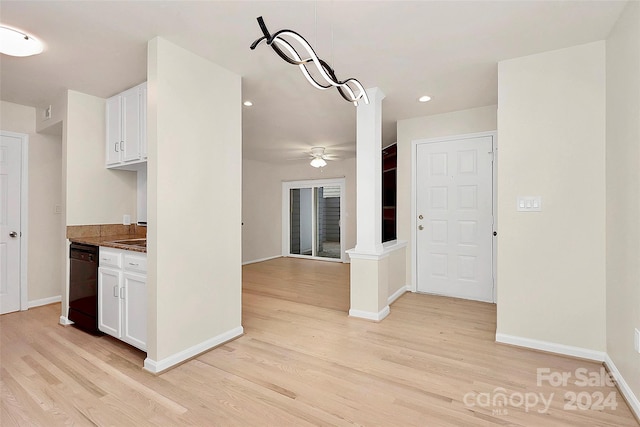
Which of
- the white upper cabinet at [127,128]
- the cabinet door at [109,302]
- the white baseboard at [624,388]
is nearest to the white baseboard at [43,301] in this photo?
the cabinet door at [109,302]

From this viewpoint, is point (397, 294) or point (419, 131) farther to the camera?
point (419, 131)

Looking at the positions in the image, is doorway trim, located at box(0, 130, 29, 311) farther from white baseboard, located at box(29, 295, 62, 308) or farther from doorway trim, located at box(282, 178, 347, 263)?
doorway trim, located at box(282, 178, 347, 263)

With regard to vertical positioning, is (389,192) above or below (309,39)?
below

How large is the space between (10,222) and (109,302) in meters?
2.02

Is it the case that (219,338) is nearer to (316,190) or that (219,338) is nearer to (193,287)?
(193,287)

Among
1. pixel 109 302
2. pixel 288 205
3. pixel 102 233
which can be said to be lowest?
pixel 109 302

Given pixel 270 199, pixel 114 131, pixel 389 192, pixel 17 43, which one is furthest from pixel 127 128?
pixel 270 199

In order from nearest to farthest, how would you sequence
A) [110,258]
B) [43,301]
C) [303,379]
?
[303,379] → [110,258] → [43,301]

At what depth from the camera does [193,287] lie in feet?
8.15

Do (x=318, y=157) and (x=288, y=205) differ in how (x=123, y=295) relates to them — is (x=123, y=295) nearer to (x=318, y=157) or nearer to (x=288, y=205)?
(x=318, y=157)

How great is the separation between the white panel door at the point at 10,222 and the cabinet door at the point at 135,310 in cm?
211

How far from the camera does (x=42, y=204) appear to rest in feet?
12.6

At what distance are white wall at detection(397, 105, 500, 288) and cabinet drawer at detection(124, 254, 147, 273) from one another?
325 cm

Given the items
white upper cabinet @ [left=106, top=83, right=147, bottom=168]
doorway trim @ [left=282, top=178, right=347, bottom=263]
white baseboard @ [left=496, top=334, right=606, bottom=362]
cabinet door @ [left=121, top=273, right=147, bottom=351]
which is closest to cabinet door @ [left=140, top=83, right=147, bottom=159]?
white upper cabinet @ [left=106, top=83, right=147, bottom=168]
